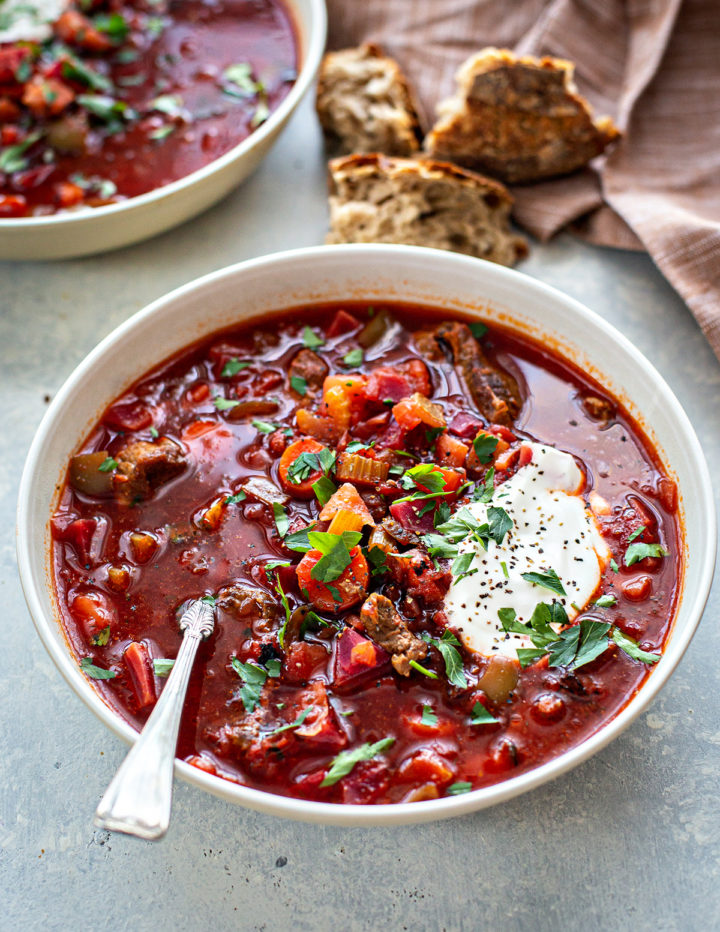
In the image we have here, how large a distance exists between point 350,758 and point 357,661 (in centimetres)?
32

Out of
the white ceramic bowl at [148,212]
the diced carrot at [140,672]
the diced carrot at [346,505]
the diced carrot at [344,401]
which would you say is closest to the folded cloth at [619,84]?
the white ceramic bowl at [148,212]

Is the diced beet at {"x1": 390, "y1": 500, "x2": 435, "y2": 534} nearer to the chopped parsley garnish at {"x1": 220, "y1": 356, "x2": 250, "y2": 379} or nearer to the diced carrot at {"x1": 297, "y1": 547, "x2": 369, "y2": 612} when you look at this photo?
the diced carrot at {"x1": 297, "y1": 547, "x2": 369, "y2": 612}

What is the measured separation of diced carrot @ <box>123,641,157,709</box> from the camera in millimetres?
3107

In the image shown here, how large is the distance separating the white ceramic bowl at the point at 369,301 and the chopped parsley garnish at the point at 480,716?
225mm

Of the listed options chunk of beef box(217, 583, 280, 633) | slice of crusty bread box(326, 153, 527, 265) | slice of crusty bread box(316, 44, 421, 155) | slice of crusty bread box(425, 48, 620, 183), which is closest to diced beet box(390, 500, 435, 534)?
chunk of beef box(217, 583, 280, 633)

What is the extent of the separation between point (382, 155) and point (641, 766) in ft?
10.2

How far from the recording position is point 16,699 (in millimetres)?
3627

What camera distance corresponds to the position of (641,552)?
3383 mm

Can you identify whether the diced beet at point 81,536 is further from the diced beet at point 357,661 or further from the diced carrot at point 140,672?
the diced beet at point 357,661

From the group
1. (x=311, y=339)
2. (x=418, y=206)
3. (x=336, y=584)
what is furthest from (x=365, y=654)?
(x=418, y=206)

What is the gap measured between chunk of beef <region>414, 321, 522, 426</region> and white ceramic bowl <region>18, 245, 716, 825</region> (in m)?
0.15

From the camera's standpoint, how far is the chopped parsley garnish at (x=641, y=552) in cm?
338

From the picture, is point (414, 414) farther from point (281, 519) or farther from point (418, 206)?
point (418, 206)

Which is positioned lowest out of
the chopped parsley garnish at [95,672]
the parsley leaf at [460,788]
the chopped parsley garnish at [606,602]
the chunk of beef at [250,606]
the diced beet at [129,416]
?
the chopped parsley garnish at [95,672]
